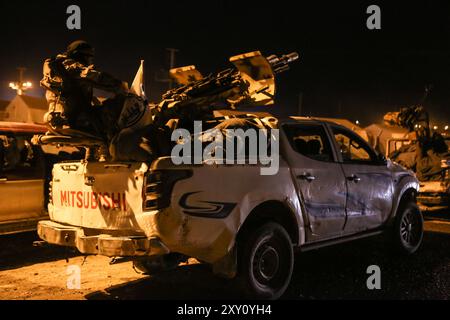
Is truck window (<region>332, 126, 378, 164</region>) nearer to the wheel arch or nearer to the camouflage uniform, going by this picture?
the wheel arch

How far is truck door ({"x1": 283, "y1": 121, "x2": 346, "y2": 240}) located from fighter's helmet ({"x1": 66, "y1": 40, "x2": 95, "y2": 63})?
2133 millimetres

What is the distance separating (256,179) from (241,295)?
1127 mm

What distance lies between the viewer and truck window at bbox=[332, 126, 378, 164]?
6176mm

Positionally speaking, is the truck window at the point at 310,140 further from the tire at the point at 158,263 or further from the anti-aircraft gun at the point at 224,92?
the tire at the point at 158,263

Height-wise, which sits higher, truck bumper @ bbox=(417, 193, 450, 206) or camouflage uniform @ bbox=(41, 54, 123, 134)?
camouflage uniform @ bbox=(41, 54, 123, 134)

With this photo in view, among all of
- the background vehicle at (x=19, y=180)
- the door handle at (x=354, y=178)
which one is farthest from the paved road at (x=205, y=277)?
the door handle at (x=354, y=178)

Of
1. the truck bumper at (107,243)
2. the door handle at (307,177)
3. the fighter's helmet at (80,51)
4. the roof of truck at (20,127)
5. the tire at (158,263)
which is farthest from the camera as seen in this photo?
the roof of truck at (20,127)

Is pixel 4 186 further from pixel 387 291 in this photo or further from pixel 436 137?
pixel 436 137

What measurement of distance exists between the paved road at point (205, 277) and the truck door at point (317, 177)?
0.65m

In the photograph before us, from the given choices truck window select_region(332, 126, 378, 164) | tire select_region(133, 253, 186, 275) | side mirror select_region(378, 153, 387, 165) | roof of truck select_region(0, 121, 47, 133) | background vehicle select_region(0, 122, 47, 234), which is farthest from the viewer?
roof of truck select_region(0, 121, 47, 133)

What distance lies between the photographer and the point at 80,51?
4859mm

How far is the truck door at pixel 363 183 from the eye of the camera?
19.1 feet

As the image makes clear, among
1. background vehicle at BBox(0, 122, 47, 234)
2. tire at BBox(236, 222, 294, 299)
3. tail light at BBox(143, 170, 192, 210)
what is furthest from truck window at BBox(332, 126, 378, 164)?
background vehicle at BBox(0, 122, 47, 234)
